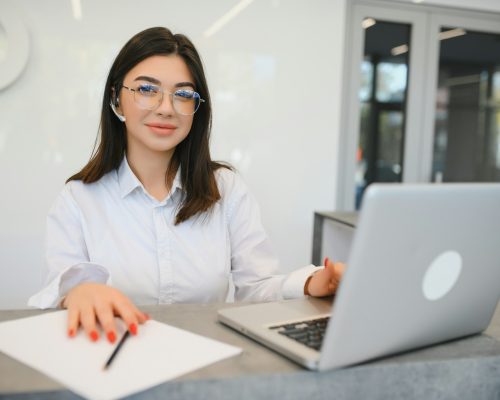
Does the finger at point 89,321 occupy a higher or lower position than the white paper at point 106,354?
higher

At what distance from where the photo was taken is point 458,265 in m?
0.77

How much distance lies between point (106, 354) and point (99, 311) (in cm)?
12

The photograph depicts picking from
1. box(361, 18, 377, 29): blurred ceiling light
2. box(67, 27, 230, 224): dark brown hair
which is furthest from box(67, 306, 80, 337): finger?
box(361, 18, 377, 29): blurred ceiling light

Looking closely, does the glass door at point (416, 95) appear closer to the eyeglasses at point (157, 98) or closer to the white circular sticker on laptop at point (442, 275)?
the eyeglasses at point (157, 98)

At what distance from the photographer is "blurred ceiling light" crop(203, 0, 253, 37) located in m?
3.34

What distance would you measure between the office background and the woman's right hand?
8.01 ft

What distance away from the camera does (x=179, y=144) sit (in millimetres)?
1609

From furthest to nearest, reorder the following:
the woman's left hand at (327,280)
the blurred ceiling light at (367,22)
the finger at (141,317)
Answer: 1. the blurred ceiling light at (367,22)
2. the woman's left hand at (327,280)
3. the finger at (141,317)

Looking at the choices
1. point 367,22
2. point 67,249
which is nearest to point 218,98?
point 367,22

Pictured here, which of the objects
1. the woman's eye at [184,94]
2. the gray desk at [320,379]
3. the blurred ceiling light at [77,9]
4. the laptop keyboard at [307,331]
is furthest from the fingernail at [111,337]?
the blurred ceiling light at [77,9]

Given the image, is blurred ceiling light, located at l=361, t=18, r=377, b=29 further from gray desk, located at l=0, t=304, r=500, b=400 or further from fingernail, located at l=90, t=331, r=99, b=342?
fingernail, located at l=90, t=331, r=99, b=342

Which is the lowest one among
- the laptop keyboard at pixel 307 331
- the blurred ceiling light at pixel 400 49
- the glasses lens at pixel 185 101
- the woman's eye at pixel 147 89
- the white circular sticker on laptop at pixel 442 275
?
the laptop keyboard at pixel 307 331

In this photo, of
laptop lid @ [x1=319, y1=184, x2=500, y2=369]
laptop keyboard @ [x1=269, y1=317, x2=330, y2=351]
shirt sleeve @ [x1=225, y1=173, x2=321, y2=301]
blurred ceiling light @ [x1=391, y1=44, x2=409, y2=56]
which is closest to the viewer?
laptop lid @ [x1=319, y1=184, x2=500, y2=369]

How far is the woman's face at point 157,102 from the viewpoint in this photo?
1.40 meters
